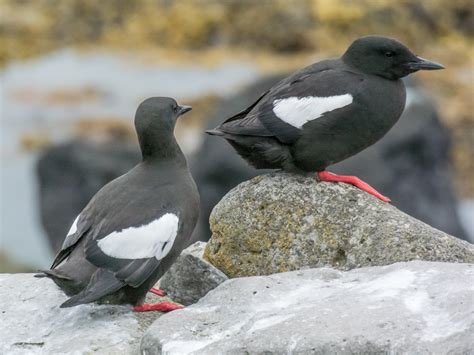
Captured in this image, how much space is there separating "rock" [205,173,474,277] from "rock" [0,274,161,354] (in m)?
0.90

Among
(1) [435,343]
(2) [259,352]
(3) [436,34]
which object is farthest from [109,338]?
(3) [436,34]

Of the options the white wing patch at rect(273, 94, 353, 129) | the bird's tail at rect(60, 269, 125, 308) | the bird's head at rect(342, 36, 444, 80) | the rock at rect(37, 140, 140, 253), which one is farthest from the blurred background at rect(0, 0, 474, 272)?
the bird's tail at rect(60, 269, 125, 308)

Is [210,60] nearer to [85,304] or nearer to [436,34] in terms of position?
[436,34]

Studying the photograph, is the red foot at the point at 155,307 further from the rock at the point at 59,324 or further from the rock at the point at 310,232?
the rock at the point at 310,232

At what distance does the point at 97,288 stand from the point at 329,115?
6.92 feet

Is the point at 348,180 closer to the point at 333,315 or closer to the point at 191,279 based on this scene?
the point at 191,279

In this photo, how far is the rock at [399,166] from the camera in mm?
14227

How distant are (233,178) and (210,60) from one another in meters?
9.56

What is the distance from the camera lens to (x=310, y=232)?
7523 millimetres

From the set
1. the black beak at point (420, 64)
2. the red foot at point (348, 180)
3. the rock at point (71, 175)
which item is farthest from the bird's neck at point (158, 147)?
the rock at point (71, 175)

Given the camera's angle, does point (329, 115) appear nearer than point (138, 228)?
No

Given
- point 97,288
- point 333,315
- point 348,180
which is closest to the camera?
point 333,315

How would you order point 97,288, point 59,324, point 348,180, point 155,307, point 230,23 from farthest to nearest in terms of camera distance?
1. point 230,23
2. point 348,180
3. point 155,307
4. point 59,324
5. point 97,288

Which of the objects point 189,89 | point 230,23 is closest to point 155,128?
point 189,89
